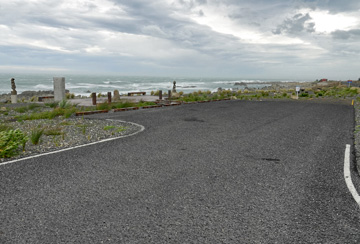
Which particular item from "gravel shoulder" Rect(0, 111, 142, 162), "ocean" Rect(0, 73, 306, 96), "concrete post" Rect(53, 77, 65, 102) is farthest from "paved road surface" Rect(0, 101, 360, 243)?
"ocean" Rect(0, 73, 306, 96)

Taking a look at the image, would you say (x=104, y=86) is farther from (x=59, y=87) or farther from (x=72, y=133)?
(x=72, y=133)

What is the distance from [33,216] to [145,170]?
2279 millimetres

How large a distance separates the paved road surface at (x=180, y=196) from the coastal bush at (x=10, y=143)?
33.8 inches

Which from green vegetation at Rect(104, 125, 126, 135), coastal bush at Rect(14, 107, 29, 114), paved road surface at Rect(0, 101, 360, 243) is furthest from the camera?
coastal bush at Rect(14, 107, 29, 114)

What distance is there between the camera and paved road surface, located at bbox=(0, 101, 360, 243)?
330 cm

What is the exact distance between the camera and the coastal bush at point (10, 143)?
21.0 feet

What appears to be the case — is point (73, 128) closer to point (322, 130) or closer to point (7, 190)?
point (7, 190)

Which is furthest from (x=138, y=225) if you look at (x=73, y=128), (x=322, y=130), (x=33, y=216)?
(x=322, y=130)

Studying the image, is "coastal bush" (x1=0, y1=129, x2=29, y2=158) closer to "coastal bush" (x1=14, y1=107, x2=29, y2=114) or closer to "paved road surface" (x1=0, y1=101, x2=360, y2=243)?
"paved road surface" (x1=0, y1=101, x2=360, y2=243)

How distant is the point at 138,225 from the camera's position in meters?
3.44

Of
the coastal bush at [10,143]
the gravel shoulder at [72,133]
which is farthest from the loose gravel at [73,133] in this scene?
the coastal bush at [10,143]

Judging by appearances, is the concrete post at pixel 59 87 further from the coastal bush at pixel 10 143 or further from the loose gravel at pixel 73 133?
the coastal bush at pixel 10 143

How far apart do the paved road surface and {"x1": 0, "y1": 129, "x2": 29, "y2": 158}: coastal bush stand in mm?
860

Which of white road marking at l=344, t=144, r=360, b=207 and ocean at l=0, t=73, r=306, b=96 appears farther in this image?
ocean at l=0, t=73, r=306, b=96
